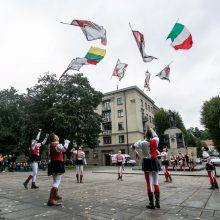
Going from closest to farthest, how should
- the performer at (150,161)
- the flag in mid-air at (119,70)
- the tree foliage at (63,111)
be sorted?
the performer at (150,161) → the flag in mid-air at (119,70) → the tree foliage at (63,111)

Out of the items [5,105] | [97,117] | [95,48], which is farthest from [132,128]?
[95,48]

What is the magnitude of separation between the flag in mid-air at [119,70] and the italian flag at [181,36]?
19.0ft

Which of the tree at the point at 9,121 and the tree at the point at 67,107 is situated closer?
the tree at the point at 67,107

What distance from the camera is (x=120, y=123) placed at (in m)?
55.8

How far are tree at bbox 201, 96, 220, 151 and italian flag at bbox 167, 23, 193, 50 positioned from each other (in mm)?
29631

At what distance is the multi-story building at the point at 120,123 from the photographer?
53719mm

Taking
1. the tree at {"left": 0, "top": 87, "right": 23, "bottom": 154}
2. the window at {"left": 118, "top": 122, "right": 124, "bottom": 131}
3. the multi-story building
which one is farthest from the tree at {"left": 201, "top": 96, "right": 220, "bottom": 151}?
the tree at {"left": 0, "top": 87, "right": 23, "bottom": 154}

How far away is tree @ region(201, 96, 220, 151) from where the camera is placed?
3802cm

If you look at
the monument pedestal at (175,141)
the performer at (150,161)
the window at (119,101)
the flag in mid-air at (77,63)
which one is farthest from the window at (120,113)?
the performer at (150,161)

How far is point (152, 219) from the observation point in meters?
4.84

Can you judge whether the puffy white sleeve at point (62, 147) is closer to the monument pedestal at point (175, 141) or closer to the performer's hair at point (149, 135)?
the performer's hair at point (149, 135)

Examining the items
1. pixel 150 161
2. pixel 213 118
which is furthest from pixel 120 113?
pixel 150 161

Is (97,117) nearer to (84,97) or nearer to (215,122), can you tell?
(84,97)

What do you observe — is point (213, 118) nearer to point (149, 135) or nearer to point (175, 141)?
point (175, 141)
